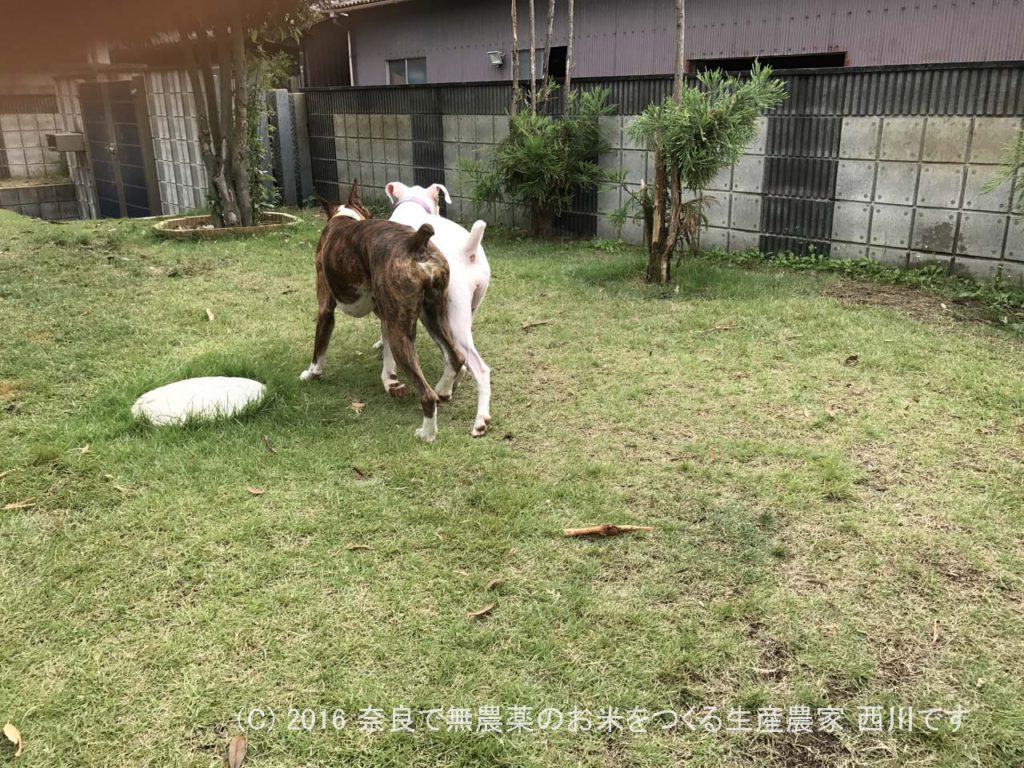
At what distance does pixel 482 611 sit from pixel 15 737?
1.34 meters

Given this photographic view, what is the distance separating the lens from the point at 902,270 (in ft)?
21.3

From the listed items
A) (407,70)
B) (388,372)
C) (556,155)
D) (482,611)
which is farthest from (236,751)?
(407,70)

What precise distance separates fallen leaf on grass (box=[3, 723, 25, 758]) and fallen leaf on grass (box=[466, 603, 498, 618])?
4.19ft

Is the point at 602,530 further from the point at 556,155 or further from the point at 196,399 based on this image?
the point at 556,155

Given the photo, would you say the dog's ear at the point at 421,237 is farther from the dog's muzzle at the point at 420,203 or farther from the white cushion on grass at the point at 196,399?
the white cushion on grass at the point at 196,399

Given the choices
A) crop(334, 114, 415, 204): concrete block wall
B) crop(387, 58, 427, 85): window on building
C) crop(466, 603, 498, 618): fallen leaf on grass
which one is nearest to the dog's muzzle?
crop(466, 603, 498, 618): fallen leaf on grass

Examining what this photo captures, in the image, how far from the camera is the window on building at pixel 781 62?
8.77m

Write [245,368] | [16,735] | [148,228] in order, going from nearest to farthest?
1. [16,735]
2. [245,368]
3. [148,228]

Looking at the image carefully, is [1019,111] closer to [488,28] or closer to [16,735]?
[16,735]

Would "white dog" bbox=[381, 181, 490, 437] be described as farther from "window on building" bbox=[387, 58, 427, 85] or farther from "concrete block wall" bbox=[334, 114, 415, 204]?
"window on building" bbox=[387, 58, 427, 85]

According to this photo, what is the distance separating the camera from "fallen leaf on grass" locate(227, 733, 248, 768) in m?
2.02

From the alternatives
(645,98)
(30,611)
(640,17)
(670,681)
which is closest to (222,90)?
(645,98)

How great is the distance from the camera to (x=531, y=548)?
298 centimetres

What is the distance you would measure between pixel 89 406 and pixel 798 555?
3.55 metres
